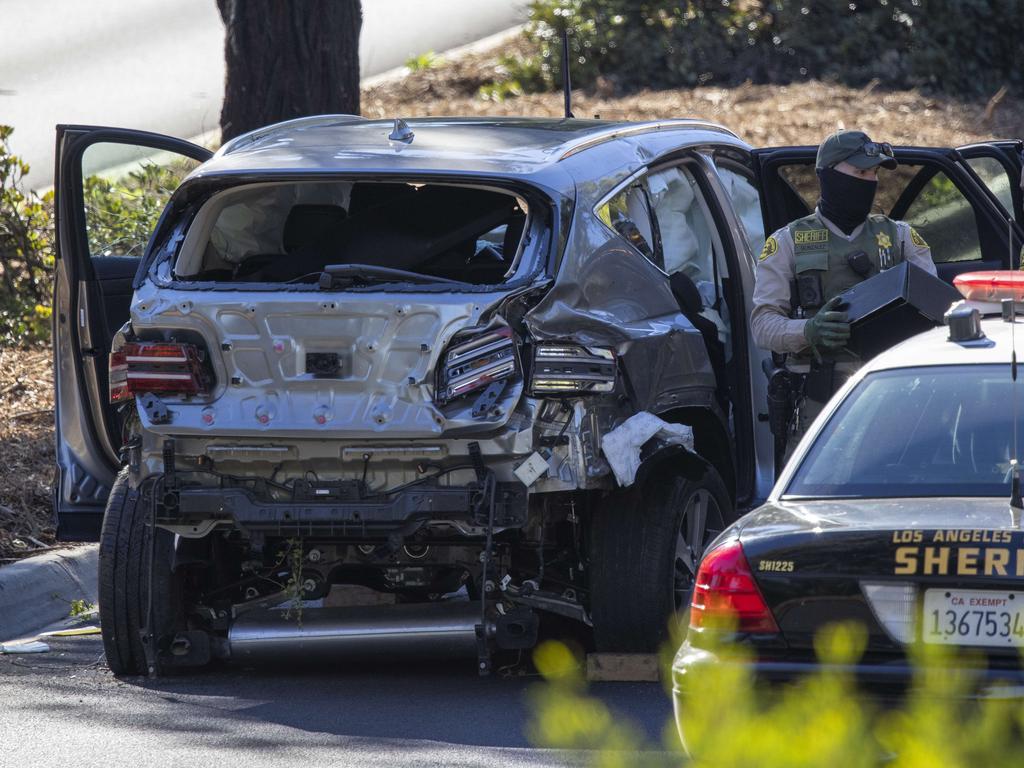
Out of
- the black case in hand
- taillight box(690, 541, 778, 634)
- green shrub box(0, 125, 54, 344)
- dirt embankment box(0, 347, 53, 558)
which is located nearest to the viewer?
taillight box(690, 541, 778, 634)

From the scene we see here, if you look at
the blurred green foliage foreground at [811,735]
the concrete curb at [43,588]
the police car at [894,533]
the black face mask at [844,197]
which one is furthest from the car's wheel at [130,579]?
the blurred green foliage foreground at [811,735]

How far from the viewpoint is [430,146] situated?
21.8ft

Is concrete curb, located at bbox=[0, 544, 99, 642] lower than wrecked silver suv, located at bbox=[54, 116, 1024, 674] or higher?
lower

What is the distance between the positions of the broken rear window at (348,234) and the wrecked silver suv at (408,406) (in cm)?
1

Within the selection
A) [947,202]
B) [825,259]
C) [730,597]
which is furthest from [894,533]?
[947,202]

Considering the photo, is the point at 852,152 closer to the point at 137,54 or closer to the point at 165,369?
the point at 165,369

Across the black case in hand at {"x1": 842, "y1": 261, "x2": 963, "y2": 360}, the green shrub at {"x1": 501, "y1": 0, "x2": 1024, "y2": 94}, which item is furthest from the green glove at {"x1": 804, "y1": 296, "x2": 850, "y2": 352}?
the green shrub at {"x1": 501, "y1": 0, "x2": 1024, "y2": 94}

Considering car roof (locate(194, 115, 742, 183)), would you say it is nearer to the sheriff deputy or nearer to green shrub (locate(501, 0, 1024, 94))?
the sheriff deputy

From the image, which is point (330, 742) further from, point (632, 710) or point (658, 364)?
point (658, 364)

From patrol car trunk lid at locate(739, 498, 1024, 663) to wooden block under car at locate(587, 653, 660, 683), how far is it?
5.93 feet

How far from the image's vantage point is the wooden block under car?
247 inches

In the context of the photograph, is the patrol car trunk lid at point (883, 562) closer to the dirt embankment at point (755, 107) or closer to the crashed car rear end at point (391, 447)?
the crashed car rear end at point (391, 447)

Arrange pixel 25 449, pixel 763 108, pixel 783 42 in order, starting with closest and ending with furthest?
1. pixel 25 449
2. pixel 763 108
3. pixel 783 42

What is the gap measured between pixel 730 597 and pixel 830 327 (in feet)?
8.04
